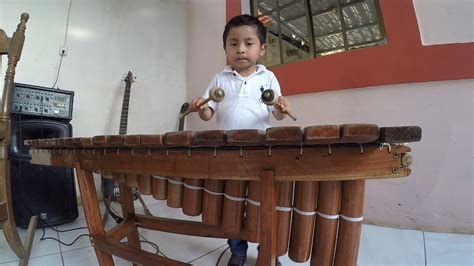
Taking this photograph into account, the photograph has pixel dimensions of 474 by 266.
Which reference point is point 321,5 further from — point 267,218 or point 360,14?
point 267,218

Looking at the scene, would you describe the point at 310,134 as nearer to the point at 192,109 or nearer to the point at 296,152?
the point at 296,152

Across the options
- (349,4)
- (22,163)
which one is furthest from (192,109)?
(349,4)

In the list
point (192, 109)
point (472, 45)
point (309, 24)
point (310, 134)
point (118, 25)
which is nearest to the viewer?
point (310, 134)

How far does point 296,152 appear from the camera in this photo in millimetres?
474

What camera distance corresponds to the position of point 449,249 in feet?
3.45

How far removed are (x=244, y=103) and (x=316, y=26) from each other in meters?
1.17

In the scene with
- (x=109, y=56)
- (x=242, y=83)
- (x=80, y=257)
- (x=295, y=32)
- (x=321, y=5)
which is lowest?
(x=80, y=257)

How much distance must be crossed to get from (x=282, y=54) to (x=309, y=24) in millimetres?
285

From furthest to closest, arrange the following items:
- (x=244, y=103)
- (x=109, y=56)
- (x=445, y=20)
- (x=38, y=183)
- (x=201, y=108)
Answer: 1. (x=109, y=56)
2. (x=38, y=183)
3. (x=445, y=20)
4. (x=244, y=103)
5. (x=201, y=108)

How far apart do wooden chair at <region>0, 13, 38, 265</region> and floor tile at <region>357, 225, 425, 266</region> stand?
1418 millimetres

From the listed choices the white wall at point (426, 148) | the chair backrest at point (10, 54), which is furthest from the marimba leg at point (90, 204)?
the white wall at point (426, 148)

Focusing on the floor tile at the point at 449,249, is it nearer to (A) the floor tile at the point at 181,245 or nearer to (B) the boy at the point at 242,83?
(B) the boy at the point at 242,83

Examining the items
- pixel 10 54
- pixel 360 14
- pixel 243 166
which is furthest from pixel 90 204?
→ pixel 360 14

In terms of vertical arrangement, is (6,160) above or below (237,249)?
above
